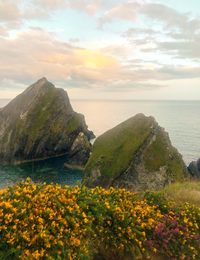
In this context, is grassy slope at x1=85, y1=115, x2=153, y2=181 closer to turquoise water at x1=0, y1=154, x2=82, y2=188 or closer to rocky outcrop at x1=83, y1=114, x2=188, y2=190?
rocky outcrop at x1=83, y1=114, x2=188, y2=190

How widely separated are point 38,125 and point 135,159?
208 feet

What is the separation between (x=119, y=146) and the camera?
161 ft

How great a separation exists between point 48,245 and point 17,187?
2.57 metres

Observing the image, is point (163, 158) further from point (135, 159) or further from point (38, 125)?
point (38, 125)

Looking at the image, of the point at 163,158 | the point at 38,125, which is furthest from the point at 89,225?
the point at 38,125

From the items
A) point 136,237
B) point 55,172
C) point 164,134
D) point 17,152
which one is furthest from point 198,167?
point 136,237

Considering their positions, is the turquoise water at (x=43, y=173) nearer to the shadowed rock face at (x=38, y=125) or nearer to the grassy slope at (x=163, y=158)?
the shadowed rock face at (x=38, y=125)

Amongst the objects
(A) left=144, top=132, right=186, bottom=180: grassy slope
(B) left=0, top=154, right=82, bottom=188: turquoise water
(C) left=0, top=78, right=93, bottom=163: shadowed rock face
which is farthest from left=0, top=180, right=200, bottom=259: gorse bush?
(C) left=0, top=78, right=93, bottom=163: shadowed rock face

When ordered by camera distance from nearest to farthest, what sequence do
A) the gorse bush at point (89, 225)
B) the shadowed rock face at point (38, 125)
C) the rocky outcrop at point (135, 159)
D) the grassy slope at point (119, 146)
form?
the gorse bush at point (89, 225), the rocky outcrop at point (135, 159), the grassy slope at point (119, 146), the shadowed rock face at point (38, 125)

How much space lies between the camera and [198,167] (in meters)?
68.8

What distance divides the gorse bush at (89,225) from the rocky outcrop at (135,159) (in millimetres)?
29287

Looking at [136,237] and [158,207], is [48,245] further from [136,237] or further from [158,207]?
[158,207]

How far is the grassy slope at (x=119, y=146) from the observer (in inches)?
1827

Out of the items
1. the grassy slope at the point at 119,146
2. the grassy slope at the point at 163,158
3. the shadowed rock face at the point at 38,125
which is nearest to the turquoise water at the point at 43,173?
the shadowed rock face at the point at 38,125
